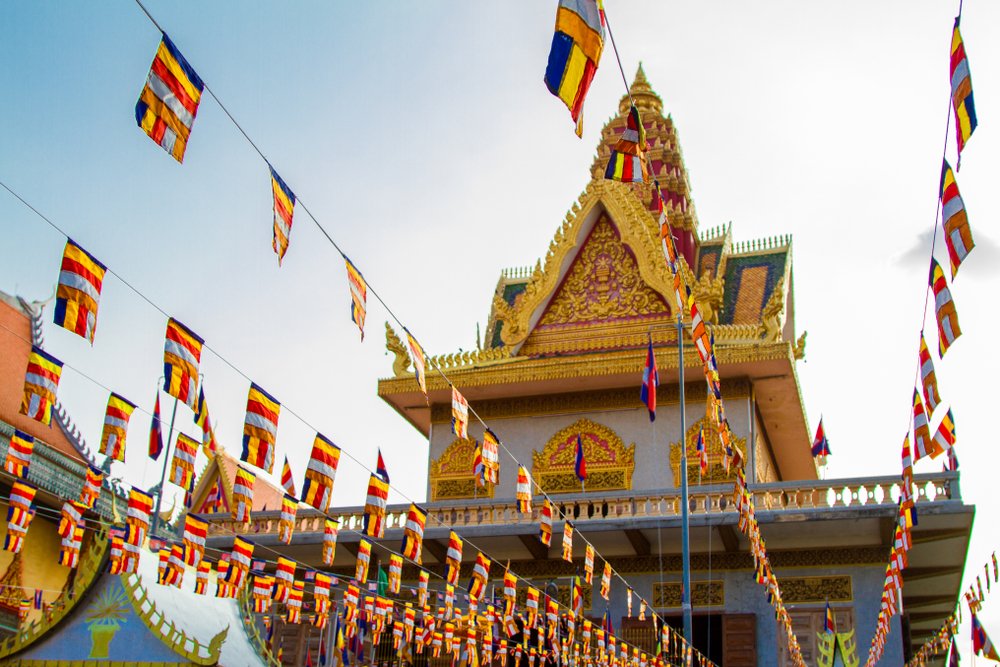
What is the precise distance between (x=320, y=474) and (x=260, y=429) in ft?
3.68

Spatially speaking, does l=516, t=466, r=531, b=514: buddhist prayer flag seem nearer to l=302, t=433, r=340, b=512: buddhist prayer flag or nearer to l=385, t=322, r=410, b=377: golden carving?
l=302, t=433, r=340, b=512: buddhist prayer flag

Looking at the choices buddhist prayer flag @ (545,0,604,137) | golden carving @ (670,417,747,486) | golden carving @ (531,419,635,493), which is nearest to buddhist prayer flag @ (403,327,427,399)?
buddhist prayer flag @ (545,0,604,137)

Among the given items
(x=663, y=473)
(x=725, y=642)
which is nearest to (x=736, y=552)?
(x=725, y=642)

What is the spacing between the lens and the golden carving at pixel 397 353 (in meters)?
26.0

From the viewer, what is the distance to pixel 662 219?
11.3 meters

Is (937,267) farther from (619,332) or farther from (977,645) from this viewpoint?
(619,332)

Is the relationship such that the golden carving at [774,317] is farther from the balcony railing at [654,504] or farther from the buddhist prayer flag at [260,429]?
the buddhist prayer flag at [260,429]

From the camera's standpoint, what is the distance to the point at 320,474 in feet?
36.1

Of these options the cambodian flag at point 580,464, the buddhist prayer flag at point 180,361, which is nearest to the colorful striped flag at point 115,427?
the buddhist prayer flag at point 180,361

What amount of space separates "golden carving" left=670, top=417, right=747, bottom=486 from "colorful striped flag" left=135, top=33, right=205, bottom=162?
54.1ft

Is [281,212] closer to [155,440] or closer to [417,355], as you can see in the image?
[417,355]

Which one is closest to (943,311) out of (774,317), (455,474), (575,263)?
(774,317)

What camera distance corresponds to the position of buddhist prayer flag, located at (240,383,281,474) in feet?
33.0

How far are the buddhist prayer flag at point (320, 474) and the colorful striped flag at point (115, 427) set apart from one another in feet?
6.01
